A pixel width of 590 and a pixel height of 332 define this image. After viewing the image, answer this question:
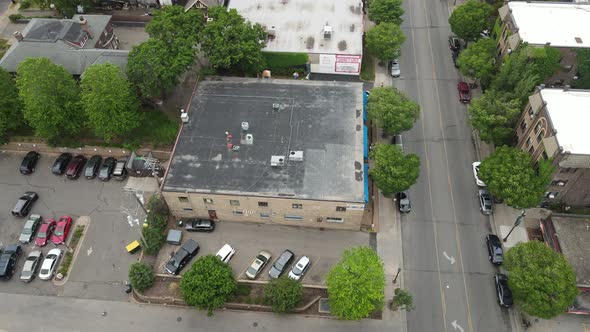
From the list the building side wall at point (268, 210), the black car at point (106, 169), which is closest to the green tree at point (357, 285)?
the building side wall at point (268, 210)

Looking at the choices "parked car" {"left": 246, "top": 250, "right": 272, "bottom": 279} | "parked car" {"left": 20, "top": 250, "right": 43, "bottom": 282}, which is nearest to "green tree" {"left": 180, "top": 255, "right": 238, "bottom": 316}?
"parked car" {"left": 246, "top": 250, "right": 272, "bottom": 279}

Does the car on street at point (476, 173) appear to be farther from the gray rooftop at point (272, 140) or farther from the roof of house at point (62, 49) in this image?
the roof of house at point (62, 49)

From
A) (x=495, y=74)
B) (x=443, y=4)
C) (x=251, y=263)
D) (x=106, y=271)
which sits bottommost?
(x=106, y=271)

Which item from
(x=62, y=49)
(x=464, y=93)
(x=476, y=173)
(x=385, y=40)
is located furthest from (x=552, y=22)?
(x=62, y=49)

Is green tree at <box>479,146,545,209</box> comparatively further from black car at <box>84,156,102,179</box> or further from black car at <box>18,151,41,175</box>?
black car at <box>18,151,41,175</box>

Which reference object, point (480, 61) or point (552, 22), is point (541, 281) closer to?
point (480, 61)

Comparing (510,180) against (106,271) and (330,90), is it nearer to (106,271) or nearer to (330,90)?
(330,90)

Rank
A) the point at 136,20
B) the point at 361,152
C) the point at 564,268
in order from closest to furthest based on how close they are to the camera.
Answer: the point at 564,268
the point at 361,152
the point at 136,20

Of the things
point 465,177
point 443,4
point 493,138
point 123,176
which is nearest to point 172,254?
point 123,176
